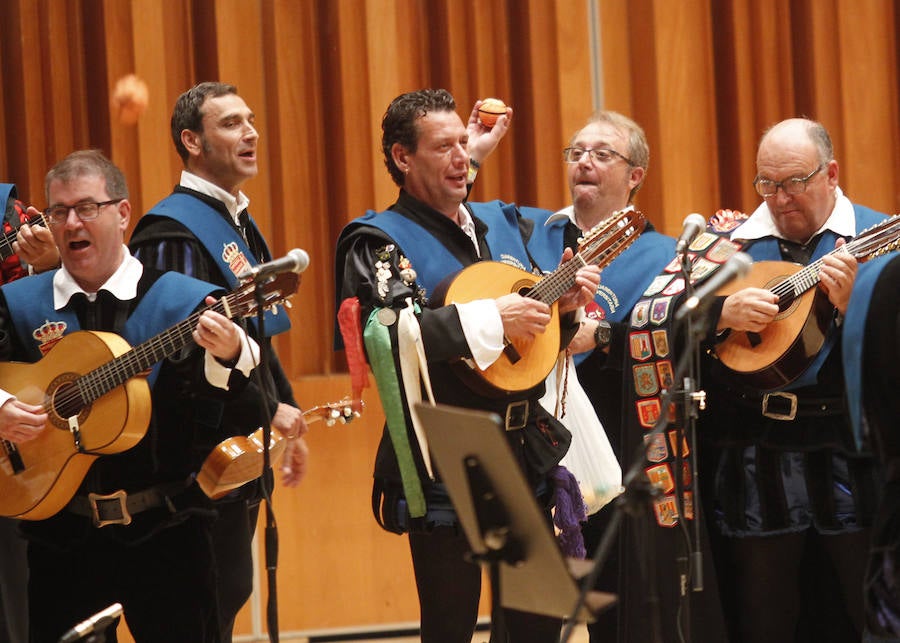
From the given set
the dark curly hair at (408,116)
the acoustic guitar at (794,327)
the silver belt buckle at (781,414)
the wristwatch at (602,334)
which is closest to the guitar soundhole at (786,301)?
the acoustic guitar at (794,327)

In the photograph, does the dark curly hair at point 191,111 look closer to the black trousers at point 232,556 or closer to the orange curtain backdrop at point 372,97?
the orange curtain backdrop at point 372,97

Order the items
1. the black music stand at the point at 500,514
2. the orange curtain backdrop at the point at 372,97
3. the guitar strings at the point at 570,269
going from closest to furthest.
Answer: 1. the black music stand at the point at 500,514
2. the guitar strings at the point at 570,269
3. the orange curtain backdrop at the point at 372,97

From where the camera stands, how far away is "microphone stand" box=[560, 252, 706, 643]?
2141mm

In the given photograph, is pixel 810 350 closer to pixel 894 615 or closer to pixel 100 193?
pixel 894 615

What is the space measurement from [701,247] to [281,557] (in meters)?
2.22

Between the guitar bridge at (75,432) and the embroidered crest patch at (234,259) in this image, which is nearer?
the guitar bridge at (75,432)

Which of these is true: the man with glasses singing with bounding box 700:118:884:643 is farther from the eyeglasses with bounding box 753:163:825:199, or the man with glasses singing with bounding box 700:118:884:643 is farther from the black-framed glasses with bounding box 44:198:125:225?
the black-framed glasses with bounding box 44:198:125:225

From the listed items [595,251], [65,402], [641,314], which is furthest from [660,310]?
[65,402]

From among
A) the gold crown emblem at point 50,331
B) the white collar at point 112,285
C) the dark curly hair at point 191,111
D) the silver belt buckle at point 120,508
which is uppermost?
the dark curly hair at point 191,111

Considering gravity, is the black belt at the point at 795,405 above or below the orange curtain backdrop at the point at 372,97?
below

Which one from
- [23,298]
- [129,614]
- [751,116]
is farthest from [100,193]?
[751,116]

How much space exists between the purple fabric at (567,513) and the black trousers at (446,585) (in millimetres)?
262

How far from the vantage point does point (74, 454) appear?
10.1ft

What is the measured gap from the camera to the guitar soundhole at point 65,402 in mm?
3102
